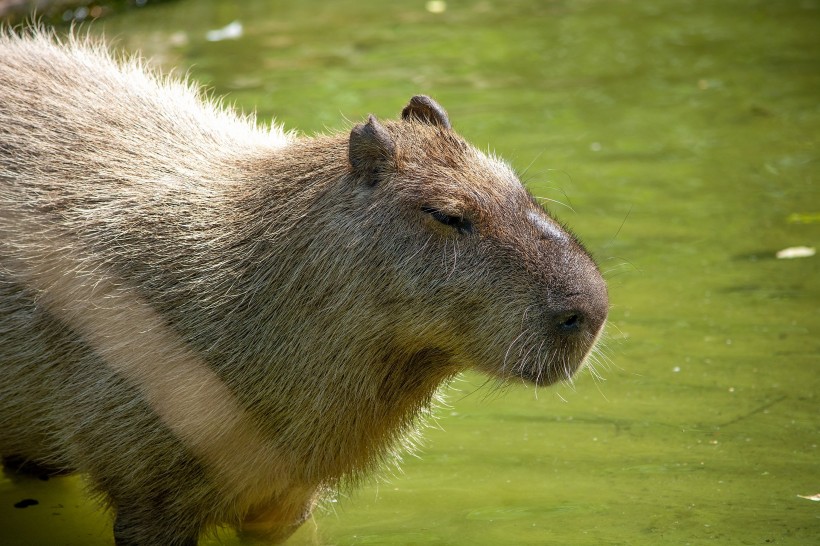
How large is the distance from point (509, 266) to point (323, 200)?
2.26ft

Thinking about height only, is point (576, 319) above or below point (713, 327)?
above

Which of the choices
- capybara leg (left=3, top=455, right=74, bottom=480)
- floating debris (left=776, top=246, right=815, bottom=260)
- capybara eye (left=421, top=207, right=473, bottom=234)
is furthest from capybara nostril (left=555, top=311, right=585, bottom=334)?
floating debris (left=776, top=246, right=815, bottom=260)

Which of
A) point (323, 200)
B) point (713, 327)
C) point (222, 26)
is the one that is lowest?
point (713, 327)

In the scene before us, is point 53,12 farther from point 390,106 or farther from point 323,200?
point 323,200

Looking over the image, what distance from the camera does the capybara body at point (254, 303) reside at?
375cm

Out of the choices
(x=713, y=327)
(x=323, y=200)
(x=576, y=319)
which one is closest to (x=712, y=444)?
(x=713, y=327)

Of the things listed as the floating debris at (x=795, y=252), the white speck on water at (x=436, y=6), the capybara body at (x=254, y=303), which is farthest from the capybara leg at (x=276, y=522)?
the white speck on water at (x=436, y=6)

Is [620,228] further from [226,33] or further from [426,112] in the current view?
[226,33]

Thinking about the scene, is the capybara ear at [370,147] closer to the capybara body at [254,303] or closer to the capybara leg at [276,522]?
the capybara body at [254,303]

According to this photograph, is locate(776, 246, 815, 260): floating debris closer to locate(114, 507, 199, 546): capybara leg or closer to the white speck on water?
locate(114, 507, 199, 546): capybara leg

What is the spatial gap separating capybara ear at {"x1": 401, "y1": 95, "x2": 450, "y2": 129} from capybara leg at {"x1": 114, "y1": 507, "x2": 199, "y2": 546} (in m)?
1.65

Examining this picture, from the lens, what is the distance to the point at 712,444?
5.04m

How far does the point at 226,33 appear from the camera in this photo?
1119 centimetres

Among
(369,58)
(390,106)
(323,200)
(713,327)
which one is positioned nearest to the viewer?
(323,200)
